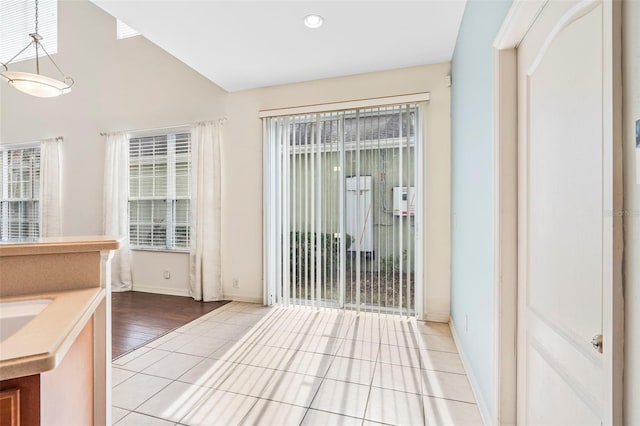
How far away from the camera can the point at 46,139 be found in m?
4.89

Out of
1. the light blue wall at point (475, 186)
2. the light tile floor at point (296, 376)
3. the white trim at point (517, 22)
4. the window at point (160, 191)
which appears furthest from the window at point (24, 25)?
the white trim at point (517, 22)

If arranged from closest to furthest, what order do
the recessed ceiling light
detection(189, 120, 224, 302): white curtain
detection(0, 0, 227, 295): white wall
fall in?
the recessed ceiling light → detection(189, 120, 224, 302): white curtain → detection(0, 0, 227, 295): white wall

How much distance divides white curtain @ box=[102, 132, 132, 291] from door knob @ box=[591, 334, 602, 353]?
5091 mm

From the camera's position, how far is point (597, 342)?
771 millimetres

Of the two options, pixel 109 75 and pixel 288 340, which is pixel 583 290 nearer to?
pixel 288 340

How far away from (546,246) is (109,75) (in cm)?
574

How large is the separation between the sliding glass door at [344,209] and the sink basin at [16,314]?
102 inches

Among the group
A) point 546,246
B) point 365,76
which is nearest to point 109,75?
point 365,76

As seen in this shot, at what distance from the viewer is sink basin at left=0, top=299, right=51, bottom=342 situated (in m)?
1.02

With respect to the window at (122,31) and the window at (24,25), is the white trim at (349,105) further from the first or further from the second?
the window at (24,25)

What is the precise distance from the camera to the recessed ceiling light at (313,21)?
2.37 m

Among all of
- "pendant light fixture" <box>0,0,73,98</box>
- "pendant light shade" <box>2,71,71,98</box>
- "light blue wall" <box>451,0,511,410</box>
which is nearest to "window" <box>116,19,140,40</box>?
"pendant light fixture" <box>0,0,73,98</box>

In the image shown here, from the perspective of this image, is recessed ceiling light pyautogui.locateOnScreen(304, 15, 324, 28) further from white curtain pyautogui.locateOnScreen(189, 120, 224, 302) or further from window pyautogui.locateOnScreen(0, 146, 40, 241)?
window pyautogui.locateOnScreen(0, 146, 40, 241)

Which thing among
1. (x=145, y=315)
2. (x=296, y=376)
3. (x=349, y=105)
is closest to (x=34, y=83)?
(x=145, y=315)
